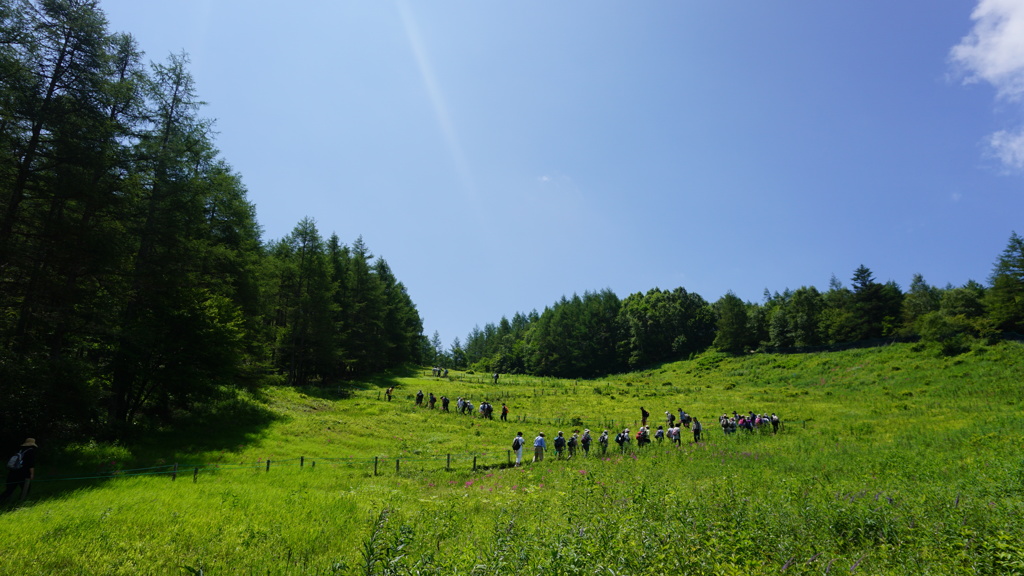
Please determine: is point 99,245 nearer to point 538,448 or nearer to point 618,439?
point 538,448

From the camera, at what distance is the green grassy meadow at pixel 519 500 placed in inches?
222

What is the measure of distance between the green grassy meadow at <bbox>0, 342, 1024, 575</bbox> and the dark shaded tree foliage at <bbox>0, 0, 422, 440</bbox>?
2.43 metres

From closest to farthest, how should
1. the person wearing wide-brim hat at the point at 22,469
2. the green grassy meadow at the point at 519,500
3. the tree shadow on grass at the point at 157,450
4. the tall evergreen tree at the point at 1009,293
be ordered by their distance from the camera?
the green grassy meadow at the point at 519,500 → the person wearing wide-brim hat at the point at 22,469 → the tree shadow on grass at the point at 157,450 → the tall evergreen tree at the point at 1009,293

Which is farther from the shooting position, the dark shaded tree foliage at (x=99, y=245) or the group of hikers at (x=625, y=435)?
the group of hikers at (x=625, y=435)

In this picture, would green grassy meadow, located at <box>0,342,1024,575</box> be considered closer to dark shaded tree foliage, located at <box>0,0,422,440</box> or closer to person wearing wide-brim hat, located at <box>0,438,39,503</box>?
person wearing wide-brim hat, located at <box>0,438,39,503</box>

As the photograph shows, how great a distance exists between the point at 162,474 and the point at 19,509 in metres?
4.57

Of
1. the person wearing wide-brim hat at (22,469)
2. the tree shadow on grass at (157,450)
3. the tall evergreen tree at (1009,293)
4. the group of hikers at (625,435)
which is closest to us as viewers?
the person wearing wide-brim hat at (22,469)

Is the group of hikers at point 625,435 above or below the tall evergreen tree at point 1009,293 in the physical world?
below

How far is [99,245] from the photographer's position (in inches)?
597

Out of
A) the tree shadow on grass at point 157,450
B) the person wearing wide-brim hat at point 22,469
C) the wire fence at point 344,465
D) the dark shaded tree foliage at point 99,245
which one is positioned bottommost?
the wire fence at point 344,465

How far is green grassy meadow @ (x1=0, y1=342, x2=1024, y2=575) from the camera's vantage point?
18.5ft

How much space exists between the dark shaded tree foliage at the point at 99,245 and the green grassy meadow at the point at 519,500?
2.43 meters

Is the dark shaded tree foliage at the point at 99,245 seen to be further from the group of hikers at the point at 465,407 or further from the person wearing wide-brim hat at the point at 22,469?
the group of hikers at the point at 465,407

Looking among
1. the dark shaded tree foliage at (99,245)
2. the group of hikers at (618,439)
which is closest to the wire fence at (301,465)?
the group of hikers at (618,439)
